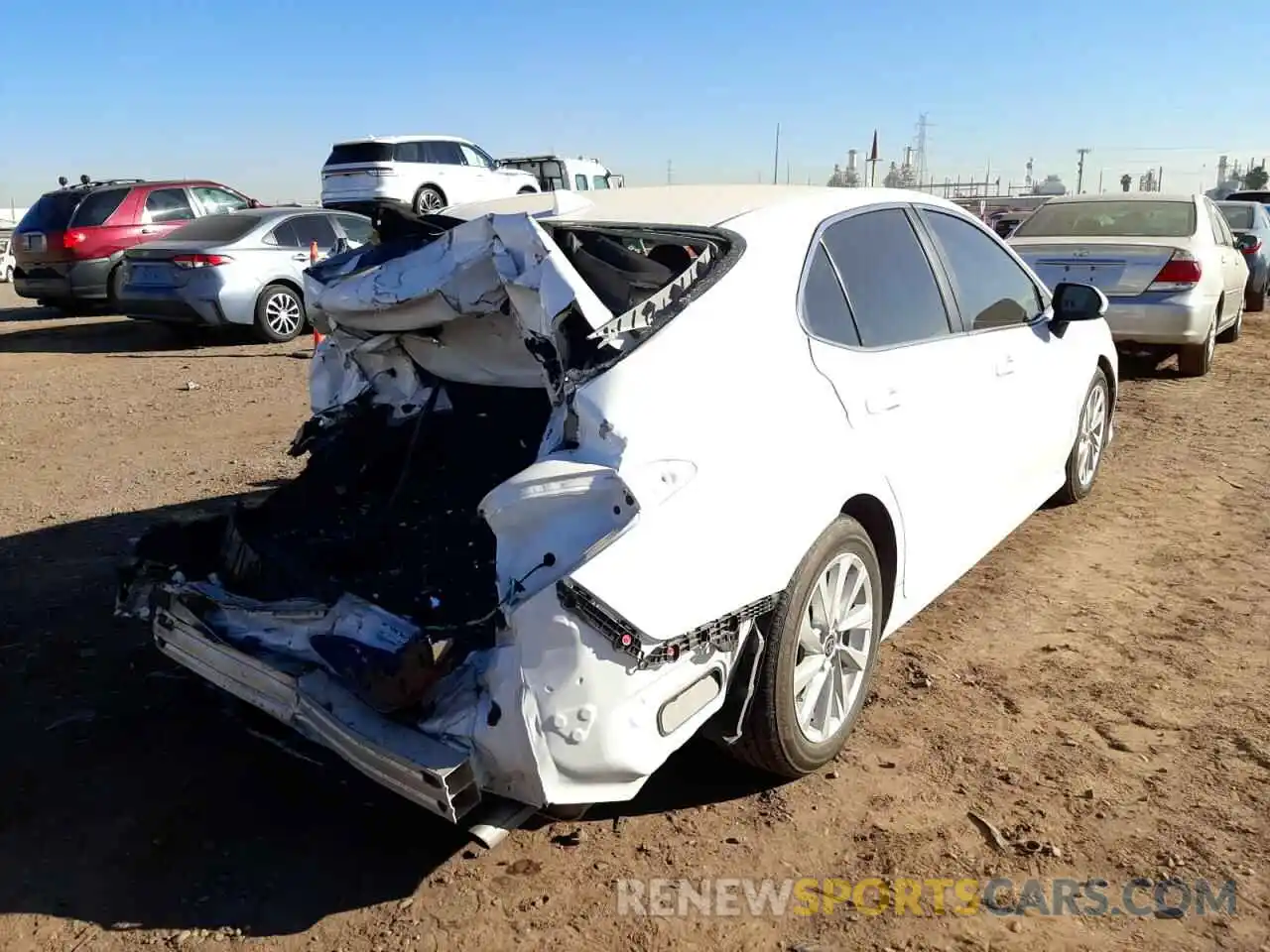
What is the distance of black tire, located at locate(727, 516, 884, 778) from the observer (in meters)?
2.79

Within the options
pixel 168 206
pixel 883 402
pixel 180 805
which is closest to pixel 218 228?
pixel 168 206

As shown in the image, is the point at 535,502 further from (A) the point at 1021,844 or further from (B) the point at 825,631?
(A) the point at 1021,844

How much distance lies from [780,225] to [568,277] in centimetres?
87

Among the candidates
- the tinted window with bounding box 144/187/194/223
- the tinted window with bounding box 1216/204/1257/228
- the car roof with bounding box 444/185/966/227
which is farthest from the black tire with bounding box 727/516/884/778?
the tinted window with bounding box 1216/204/1257/228

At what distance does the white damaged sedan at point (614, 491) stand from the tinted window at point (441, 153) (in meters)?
18.0

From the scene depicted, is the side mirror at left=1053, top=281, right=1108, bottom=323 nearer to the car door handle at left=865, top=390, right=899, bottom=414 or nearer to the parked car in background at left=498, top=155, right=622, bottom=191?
the car door handle at left=865, top=390, right=899, bottom=414

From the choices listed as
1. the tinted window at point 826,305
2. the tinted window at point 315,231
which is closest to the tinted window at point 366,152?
the tinted window at point 315,231

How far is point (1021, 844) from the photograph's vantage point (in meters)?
2.87

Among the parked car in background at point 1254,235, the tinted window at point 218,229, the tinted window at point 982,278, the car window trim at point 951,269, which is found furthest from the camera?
the parked car in background at point 1254,235

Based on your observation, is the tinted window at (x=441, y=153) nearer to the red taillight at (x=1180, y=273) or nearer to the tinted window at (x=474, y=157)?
the tinted window at (x=474, y=157)

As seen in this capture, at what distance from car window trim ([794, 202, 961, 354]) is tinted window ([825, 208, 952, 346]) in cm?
1

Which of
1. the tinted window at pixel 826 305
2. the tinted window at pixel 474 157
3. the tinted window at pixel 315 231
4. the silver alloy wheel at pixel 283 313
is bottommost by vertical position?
the silver alloy wheel at pixel 283 313

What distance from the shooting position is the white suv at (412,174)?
2008 centimetres

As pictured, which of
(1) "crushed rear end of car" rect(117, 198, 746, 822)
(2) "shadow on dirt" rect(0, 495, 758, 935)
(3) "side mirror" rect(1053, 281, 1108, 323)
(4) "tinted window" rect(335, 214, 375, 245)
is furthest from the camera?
(4) "tinted window" rect(335, 214, 375, 245)
